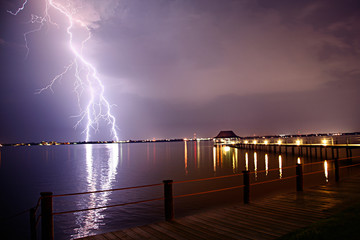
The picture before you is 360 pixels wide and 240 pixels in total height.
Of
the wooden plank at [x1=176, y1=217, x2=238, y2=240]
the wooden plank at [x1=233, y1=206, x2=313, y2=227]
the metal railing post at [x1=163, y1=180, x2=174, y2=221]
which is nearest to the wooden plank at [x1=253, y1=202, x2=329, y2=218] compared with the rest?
the wooden plank at [x1=233, y1=206, x2=313, y2=227]

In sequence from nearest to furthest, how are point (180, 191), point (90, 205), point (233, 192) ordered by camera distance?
point (90, 205) → point (233, 192) → point (180, 191)

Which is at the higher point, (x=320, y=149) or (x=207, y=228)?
(x=320, y=149)

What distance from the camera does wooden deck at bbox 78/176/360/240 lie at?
5324 mm

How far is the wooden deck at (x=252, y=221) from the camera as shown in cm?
532

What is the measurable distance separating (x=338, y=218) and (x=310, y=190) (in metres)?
3.73

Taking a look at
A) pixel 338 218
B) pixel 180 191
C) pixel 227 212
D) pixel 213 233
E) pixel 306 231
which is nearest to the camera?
pixel 306 231

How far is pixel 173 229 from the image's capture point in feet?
18.7

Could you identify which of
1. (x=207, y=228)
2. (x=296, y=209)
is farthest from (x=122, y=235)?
(x=296, y=209)

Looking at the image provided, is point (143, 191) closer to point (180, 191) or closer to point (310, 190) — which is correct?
point (180, 191)

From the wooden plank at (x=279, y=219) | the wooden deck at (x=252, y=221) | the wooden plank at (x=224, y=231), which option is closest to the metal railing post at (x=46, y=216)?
the wooden deck at (x=252, y=221)

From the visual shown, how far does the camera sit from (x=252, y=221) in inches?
239

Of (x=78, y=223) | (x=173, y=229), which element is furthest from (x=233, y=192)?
(x=173, y=229)

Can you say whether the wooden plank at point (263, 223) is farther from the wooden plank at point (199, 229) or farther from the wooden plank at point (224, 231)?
the wooden plank at point (199, 229)

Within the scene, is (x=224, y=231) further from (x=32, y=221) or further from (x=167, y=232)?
(x=32, y=221)
